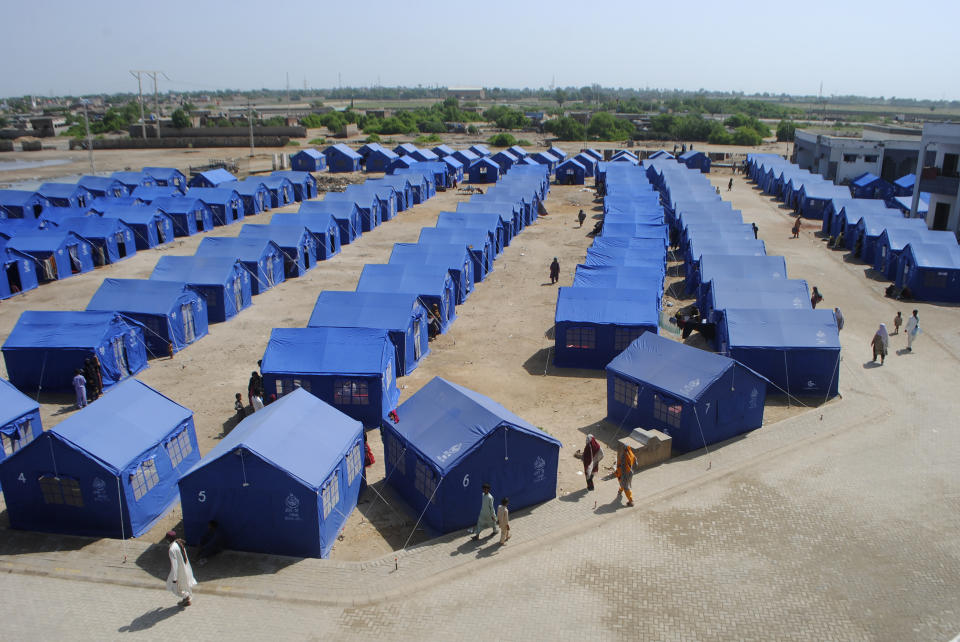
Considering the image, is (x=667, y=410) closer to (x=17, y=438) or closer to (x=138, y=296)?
(x=17, y=438)

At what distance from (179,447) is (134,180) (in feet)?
143

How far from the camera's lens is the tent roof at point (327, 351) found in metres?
18.4

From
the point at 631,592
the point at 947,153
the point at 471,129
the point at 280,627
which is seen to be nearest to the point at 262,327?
the point at 280,627

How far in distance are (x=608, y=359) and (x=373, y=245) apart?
70.4 feet

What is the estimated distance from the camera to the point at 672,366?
58.0 feet

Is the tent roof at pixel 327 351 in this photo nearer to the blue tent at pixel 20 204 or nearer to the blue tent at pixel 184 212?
the blue tent at pixel 184 212

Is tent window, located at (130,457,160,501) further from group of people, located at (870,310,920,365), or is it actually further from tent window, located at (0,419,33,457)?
group of people, located at (870,310,920,365)

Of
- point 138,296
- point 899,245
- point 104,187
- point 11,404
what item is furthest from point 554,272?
point 104,187

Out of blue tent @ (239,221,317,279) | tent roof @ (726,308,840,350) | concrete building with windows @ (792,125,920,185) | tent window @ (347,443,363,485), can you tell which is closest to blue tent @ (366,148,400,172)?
blue tent @ (239,221,317,279)

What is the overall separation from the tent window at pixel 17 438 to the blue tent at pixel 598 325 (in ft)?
47.8

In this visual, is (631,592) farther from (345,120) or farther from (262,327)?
(345,120)

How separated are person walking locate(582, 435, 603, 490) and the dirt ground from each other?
1.84 feet

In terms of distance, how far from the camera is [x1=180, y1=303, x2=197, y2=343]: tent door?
24.8 meters

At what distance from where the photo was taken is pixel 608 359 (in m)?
22.5
